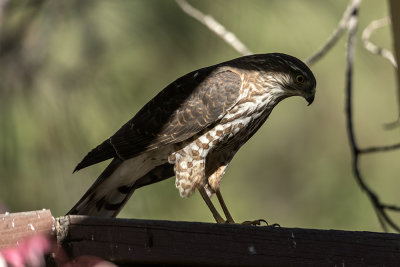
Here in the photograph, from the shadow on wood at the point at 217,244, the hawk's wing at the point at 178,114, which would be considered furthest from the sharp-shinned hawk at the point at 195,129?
the shadow on wood at the point at 217,244

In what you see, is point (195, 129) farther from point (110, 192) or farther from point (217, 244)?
point (217, 244)

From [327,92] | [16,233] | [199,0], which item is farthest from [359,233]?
[327,92]

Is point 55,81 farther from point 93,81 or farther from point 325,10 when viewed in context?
point 325,10

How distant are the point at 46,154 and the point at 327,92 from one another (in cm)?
289

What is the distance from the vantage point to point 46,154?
13.4ft

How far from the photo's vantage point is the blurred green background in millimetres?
4059

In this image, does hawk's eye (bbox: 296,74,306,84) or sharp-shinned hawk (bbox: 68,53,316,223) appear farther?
hawk's eye (bbox: 296,74,306,84)

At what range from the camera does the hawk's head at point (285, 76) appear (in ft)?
11.8

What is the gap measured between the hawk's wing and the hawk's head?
0.12 meters

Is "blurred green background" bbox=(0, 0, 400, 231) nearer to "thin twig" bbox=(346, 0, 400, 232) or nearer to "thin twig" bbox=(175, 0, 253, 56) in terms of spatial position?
"thin twig" bbox=(175, 0, 253, 56)

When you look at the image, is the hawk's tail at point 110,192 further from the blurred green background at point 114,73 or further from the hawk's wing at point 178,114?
the blurred green background at point 114,73

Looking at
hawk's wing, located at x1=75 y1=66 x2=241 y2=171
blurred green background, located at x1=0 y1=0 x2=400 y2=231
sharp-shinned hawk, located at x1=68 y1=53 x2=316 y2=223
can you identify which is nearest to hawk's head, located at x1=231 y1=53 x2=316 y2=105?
sharp-shinned hawk, located at x1=68 y1=53 x2=316 y2=223

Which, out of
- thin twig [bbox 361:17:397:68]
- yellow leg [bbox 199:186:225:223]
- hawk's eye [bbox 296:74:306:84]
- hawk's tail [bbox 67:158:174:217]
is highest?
thin twig [bbox 361:17:397:68]

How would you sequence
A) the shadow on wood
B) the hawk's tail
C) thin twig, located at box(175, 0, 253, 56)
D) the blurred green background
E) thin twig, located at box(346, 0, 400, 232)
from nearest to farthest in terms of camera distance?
the shadow on wood
thin twig, located at box(346, 0, 400, 232)
the hawk's tail
thin twig, located at box(175, 0, 253, 56)
the blurred green background
